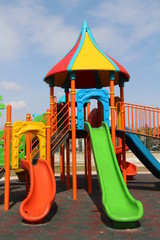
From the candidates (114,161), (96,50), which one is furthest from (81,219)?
(96,50)

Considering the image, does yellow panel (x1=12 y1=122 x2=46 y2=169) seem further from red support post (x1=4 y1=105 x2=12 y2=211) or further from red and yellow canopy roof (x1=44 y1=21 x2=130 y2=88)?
red and yellow canopy roof (x1=44 y1=21 x2=130 y2=88)

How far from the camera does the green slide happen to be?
6895 millimetres

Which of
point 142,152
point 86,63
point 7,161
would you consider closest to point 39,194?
point 7,161

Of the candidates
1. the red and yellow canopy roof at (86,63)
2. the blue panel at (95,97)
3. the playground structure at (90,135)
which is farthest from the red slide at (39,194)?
the red and yellow canopy roof at (86,63)

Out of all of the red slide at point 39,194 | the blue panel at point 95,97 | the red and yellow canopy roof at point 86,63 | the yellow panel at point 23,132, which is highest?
the red and yellow canopy roof at point 86,63

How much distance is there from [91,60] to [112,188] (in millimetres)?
5377

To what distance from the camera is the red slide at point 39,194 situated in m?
7.33

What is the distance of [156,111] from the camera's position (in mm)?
10438

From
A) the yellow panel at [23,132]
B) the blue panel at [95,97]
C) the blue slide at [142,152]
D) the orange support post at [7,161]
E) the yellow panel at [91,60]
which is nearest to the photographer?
the orange support post at [7,161]

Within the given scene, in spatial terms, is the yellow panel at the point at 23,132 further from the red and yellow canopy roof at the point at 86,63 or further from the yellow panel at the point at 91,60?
the yellow panel at the point at 91,60

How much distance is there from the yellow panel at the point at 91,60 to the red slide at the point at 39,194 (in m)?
4.21

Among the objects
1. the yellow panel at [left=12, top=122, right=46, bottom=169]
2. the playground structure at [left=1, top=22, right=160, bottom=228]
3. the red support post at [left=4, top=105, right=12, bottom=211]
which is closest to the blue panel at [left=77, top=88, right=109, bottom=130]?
the playground structure at [left=1, top=22, right=160, bottom=228]

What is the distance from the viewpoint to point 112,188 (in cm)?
816

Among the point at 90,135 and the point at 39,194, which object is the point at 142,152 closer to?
the point at 90,135
